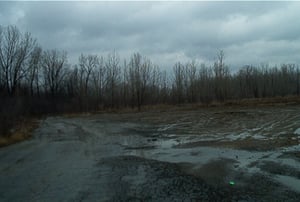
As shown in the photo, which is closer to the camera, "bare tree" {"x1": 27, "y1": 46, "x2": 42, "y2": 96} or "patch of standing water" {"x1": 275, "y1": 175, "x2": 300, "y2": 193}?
"patch of standing water" {"x1": 275, "y1": 175, "x2": 300, "y2": 193}

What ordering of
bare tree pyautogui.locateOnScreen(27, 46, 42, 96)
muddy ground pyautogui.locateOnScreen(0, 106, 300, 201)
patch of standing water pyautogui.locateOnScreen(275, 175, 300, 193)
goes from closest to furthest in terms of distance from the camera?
1. muddy ground pyautogui.locateOnScreen(0, 106, 300, 201)
2. patch of standing water pyautogui.locateOnScreen(275, 175, 300, 193)
3. bare tree pyautogui.locateOnScreen(27, 46, 42, 96)

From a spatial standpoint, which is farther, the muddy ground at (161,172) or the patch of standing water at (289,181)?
the patch of standing water at (289,181)

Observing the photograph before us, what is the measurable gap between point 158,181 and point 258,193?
119 inches

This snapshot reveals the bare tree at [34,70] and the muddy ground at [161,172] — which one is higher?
the bare tree at [34,70]

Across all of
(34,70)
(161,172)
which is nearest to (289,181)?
(161,172)

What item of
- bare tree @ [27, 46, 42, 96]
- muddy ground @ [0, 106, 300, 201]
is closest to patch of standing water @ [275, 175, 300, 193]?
muddy ground @ [0, 106, 300, 201]

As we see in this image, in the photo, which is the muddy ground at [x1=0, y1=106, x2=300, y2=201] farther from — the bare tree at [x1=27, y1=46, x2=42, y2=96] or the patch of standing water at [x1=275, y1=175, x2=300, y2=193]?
the bare tree at [x1=27, y1=46, x2=42, y2=96]

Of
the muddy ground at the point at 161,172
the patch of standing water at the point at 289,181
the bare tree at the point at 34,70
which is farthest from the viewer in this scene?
the bare tree at the point at 34,70

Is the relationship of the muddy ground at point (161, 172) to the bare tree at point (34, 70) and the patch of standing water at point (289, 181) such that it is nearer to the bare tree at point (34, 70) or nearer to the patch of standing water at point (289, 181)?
the patch of standing water at point (289, 181)

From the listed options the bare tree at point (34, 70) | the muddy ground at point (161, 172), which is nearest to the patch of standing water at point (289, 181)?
the muddy ground at point (161, 172)

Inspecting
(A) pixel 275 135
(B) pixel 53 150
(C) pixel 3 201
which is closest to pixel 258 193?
(C) pixel 3 201

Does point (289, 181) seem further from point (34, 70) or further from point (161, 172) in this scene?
point (34, 70)

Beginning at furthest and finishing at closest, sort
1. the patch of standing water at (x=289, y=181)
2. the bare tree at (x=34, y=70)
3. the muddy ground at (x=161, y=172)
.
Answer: the bare tree at (x=34, y=70)
the patch of standing water at (x=289, y=181)
the muddy ground at (x=161, y=172)

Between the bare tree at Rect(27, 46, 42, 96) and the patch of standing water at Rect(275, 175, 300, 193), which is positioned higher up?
the bare tree at Rect(27, 46, 42, 96)
